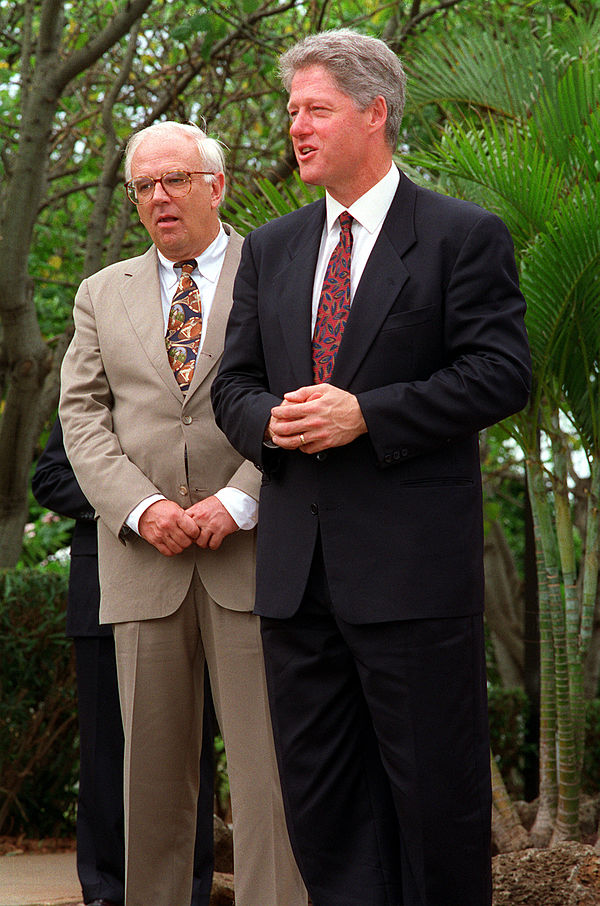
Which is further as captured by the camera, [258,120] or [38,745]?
[258,120]

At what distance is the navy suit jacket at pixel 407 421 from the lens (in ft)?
8.29

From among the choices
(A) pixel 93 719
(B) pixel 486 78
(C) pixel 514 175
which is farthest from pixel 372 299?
(B) pixel 486 78

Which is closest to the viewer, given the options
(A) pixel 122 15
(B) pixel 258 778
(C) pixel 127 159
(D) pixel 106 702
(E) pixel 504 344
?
(E) pixel 504 344

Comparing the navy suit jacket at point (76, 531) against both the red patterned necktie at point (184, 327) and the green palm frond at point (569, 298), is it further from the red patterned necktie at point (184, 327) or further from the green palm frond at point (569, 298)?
the green palm frond at point (569, 298)

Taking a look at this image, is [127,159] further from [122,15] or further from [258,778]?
[122,15]

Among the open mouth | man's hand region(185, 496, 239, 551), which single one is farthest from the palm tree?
man's hand region(185, 496, 239, 551)

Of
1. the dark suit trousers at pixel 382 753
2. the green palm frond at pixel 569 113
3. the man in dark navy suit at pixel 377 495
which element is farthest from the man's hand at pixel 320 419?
the green palm frond at pixel 569 113

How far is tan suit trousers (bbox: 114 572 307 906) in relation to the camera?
10.1ft

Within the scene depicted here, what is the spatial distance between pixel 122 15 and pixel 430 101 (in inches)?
58.6

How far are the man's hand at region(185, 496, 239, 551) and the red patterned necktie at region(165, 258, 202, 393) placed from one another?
1.23 feet

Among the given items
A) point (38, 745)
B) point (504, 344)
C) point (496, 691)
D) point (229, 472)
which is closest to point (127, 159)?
point (229, 472)

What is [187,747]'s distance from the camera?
10.6ft

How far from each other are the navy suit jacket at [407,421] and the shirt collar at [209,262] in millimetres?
726

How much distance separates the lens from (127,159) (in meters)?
3.36
